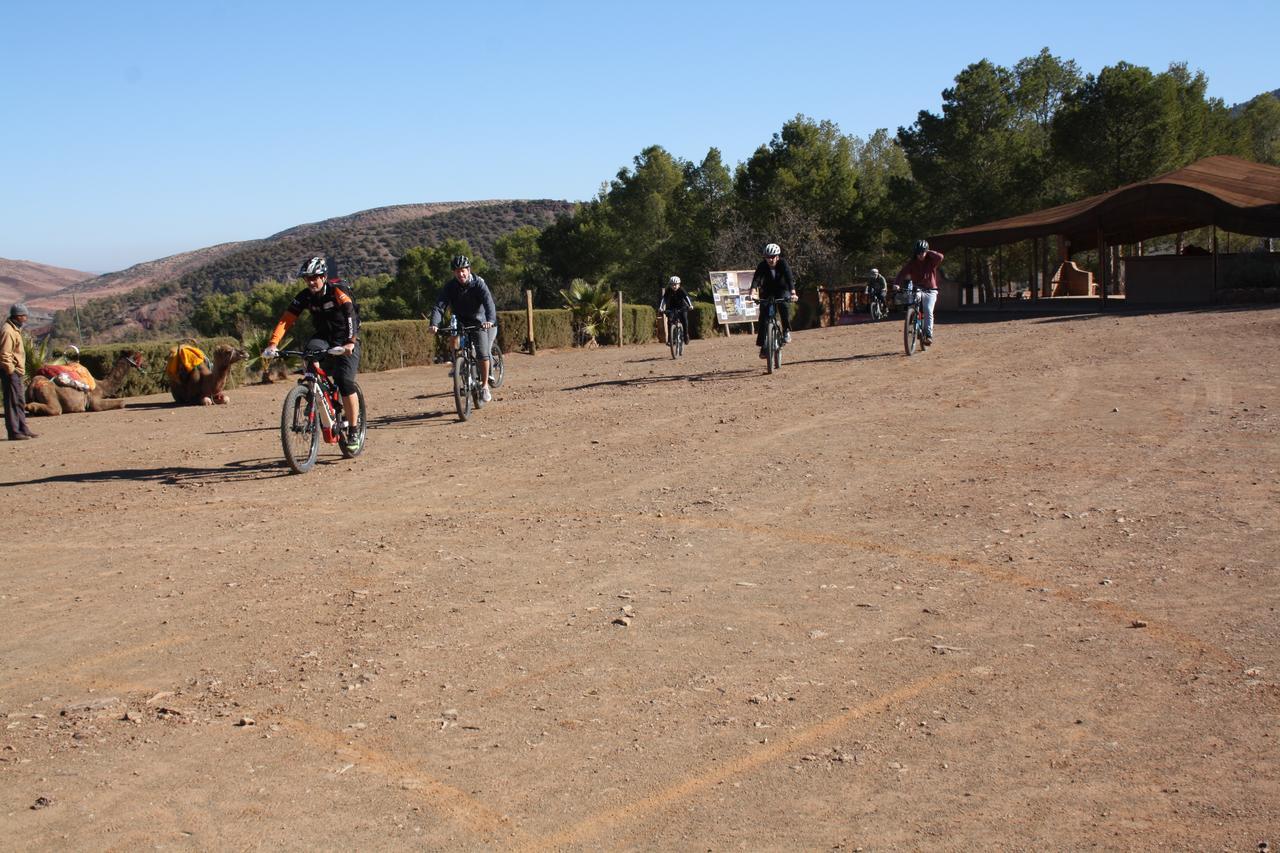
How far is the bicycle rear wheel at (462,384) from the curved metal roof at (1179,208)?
74.1ft

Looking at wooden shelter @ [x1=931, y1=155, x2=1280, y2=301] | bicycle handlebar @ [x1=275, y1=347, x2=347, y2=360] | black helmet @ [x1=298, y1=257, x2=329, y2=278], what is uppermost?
wooden shelter @ [x1=931, y1=155, x2=1280, y2=301]

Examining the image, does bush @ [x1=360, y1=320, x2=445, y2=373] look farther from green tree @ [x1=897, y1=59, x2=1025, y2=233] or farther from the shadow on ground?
green tree @ [x1=897, y1=59, x2=1025, y2=233]

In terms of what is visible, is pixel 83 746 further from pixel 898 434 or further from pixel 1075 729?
pixel 898 434

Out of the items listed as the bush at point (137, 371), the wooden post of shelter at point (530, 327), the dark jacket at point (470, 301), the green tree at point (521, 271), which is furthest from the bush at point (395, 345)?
the green tree at point (521, 271)

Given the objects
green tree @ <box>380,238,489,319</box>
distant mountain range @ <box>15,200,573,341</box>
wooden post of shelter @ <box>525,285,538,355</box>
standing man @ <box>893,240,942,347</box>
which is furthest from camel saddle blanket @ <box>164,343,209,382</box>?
green tree @ <box>380,238,489,319</box>

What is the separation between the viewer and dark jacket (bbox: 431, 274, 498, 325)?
1552 centimetres

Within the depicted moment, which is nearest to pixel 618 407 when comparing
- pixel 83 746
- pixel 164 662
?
pixel 164 662

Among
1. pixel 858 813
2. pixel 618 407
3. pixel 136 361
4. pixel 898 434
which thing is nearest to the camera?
pixel 858 813

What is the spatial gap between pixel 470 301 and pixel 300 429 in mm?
4387

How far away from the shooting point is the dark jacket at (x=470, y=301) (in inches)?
611

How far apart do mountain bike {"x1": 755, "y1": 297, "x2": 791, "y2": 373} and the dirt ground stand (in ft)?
22.1

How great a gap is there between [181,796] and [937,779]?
265 centimetres

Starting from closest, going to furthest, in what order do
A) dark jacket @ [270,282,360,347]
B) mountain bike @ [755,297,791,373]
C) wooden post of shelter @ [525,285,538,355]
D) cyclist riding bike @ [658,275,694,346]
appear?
dark jacket @ [270,282,360,347]
mountain bike @ [755,297,791,373]
cyclist riding bike @ [658,275,694,346]
wooden post of shelter @ [525,285,538,355]

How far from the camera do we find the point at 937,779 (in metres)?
4.36
